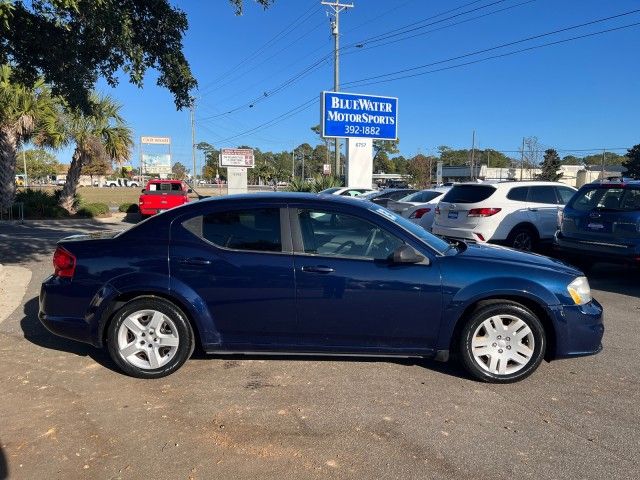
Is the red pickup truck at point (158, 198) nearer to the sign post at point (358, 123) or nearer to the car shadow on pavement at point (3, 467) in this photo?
the sign post at point (358, 123)

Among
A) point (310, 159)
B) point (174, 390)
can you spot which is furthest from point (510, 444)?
point (310, 159)

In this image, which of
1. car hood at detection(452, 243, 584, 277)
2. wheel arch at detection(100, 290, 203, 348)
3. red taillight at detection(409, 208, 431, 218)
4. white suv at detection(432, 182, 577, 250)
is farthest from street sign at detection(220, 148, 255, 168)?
car hood at detection(452, 243, 584, 277)

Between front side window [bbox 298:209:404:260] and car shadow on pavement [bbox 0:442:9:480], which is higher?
front side window [bbox 298:209:404:260]

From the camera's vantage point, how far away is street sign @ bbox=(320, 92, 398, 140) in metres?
22.2

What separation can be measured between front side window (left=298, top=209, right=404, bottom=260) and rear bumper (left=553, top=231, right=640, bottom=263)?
193 inches

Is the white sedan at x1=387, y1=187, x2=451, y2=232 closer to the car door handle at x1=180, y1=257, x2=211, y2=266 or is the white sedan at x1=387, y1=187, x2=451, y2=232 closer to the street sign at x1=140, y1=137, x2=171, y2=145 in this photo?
the car door handle at x1=180, y1=257, x2=211, y2=266

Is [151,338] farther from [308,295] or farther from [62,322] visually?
[308,295]

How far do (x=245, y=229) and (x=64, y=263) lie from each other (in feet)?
5.10

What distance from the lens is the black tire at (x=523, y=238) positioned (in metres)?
9.74

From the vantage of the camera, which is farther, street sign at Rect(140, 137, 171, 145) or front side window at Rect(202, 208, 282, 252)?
street sign at Rect(140, 137, 171, 145)

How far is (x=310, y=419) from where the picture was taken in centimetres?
365

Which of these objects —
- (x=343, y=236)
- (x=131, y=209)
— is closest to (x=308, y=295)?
(x=343, y=236)

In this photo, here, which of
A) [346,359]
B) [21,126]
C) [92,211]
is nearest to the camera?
[346,359]

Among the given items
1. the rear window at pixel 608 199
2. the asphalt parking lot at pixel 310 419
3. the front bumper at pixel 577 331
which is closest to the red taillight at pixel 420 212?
the rear window at pixel 608 199
